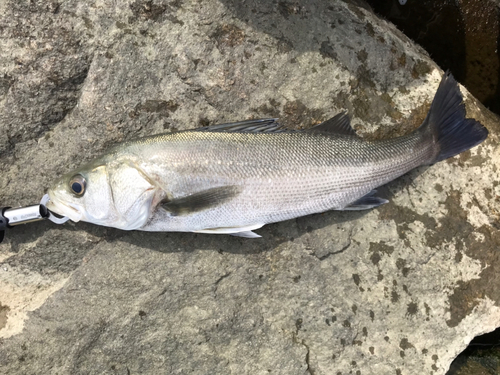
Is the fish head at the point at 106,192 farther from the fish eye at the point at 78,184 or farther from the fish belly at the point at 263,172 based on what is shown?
the fish belly at the point at 263,172

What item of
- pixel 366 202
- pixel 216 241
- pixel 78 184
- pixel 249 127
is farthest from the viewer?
pixel 216 241

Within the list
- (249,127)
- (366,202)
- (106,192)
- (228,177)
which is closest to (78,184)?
(106,192)

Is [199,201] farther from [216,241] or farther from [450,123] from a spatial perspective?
[450,123]

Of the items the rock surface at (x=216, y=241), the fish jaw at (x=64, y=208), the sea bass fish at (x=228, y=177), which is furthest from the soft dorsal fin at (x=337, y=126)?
the fish jaw at (x=64, y=208)

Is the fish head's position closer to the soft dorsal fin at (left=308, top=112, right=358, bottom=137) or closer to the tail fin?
the soft dorsal fin at (left=308, top=112, right=358, bottom=137)

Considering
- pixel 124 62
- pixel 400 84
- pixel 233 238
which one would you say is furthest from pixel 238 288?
pixel 400 84

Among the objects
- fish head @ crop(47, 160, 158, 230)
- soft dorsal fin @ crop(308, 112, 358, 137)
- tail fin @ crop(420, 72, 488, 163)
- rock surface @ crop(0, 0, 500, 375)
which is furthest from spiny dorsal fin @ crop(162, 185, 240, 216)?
tail fin @ crop(420, 72, 488, 163)

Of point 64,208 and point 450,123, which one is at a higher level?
point 450,123
